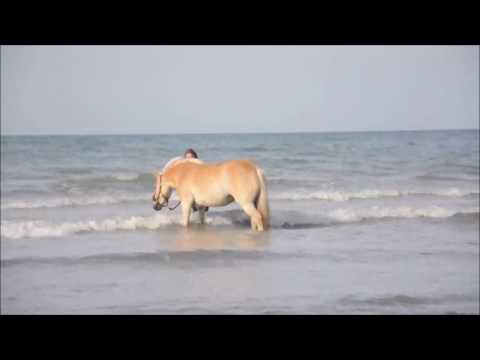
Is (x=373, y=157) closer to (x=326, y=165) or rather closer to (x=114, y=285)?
(x=326, y=165)

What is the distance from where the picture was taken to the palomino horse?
6.49m

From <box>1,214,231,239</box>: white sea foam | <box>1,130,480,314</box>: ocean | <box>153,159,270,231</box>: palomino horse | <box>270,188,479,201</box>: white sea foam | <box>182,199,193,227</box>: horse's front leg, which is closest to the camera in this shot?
<box>1,130,480,314</box>: ocean

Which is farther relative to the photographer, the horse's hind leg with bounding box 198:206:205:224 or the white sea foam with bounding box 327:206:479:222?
the white sea foam with bounding box 327:206:479:222

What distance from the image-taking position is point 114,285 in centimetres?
513

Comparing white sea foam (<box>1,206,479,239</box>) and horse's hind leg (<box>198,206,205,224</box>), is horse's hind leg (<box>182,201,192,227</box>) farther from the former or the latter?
white sea foam (<box>1,206,479,239</box>)

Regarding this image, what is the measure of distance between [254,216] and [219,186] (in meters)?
0.41

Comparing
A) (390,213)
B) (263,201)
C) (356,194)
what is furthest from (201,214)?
(356,194)

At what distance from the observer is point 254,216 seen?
6.65 metres

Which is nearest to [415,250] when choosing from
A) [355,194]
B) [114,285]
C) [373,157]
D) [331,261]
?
[331,261]

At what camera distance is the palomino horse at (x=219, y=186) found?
6.49 metres

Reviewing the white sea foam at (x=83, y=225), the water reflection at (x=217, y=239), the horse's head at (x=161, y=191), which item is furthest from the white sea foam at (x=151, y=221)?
the water reflection at (x=217, y=239)

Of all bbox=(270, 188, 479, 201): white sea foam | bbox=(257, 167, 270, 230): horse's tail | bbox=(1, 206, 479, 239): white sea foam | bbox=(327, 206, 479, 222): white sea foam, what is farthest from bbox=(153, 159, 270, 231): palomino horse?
bbox=(270, 188, 479, 201): white sea foam

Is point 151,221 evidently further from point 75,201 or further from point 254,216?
point 75,201
